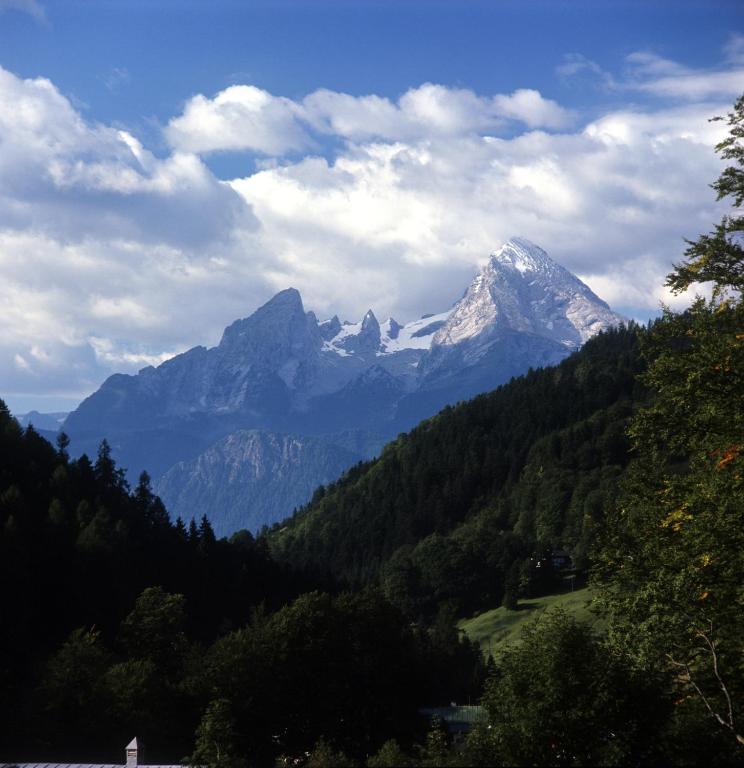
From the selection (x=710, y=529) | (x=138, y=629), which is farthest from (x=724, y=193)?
(x=138, y=629)

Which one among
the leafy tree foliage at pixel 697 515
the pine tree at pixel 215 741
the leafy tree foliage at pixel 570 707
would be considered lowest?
the pine tree at pixel 215 741

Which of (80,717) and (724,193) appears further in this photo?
(80,717)

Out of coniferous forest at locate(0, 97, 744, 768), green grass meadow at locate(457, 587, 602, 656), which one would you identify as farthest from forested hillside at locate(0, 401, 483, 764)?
green grass meadow at locate(457, 587, 602, 656)

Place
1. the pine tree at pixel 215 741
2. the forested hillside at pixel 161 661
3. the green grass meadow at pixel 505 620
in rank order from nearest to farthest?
the pine tree at pixel 215 741 → the forested hillside at pixel 161 661 → the green grass meadow at pixel 505 620

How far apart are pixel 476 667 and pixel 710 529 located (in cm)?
10649

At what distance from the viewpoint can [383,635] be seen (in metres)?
86.4

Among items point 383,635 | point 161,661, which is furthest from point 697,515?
point 161,661

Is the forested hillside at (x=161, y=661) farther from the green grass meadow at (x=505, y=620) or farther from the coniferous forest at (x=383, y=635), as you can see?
the green grass meadow at (x=505, y=620)

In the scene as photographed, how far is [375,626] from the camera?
86.6 meters

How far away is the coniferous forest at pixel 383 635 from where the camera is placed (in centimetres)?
3400

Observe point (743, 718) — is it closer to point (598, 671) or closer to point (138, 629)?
point (598, 671)

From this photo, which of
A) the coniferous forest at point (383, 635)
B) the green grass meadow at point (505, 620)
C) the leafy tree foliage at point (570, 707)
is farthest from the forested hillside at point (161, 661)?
the leafy tree foliage at point (570, 707)

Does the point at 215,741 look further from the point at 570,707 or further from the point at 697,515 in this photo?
the point at 697,515

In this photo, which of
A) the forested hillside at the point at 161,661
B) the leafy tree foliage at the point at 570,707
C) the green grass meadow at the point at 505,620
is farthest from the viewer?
the green grass meadow at the point at 505,620
